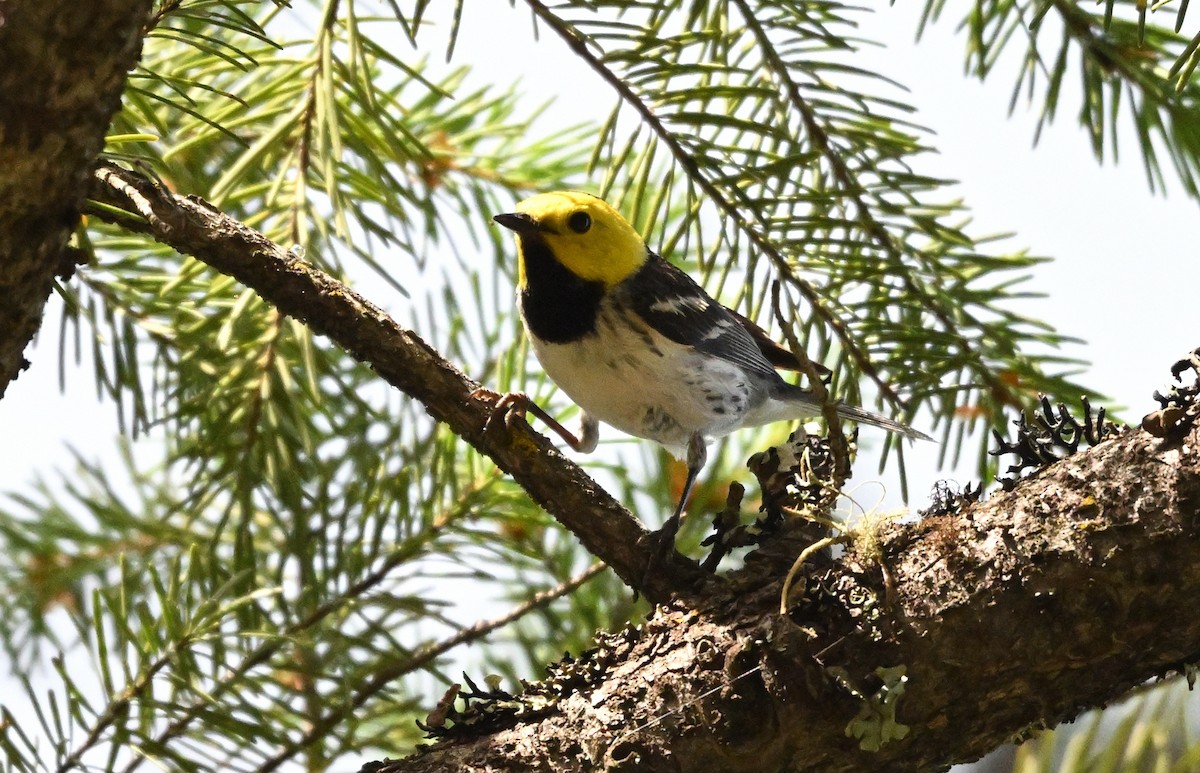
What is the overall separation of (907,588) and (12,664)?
1770 millimetres

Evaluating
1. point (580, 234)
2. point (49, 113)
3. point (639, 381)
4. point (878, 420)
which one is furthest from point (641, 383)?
point (49, 113)

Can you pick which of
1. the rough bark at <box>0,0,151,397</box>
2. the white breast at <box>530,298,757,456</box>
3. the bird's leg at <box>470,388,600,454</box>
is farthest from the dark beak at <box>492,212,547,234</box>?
the rough bark at <box>0,0,151,397</box>

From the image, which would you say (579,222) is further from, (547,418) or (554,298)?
(547,418)

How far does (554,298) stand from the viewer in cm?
219

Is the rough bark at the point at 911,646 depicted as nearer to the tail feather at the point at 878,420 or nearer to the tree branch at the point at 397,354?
the tree branch at the point at 397,354

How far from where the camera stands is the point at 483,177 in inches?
87.4

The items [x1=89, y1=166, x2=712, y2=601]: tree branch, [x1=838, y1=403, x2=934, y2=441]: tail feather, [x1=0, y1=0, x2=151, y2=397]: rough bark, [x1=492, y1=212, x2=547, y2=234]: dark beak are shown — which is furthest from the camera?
[x1=492, y1=212, x2=547, y2=234]: dark beak

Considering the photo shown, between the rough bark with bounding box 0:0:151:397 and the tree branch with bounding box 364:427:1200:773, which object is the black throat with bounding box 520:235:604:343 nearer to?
the tree branch with bounding box 364:427:1200:773

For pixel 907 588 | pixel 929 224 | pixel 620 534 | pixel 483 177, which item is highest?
pixel 483 177

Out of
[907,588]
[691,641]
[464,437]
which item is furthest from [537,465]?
[907,588]

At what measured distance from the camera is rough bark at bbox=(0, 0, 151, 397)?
0.77 m

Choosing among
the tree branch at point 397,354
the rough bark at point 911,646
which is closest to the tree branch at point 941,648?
the rough bark at point 911,646

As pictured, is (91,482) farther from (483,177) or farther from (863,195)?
(863,195)

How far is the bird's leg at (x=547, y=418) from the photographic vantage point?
1.43 meters
